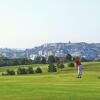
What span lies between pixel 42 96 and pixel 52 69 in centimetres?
9607

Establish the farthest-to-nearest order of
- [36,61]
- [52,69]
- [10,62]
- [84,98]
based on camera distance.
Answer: [36,61] → [10,62] → [52,69] → [84,98]

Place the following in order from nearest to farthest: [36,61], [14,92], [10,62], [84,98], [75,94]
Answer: [84,98], [75,94], [14,92], [10,62], [36,61]

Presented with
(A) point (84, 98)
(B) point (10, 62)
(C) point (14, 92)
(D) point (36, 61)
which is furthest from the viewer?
(D) point (36, 61)

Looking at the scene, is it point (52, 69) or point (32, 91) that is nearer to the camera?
point (32, 91)

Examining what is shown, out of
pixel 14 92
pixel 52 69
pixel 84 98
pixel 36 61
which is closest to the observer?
pixel 84 98

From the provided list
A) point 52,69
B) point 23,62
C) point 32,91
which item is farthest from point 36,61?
point 32,91

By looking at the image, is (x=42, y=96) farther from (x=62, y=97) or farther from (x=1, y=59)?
(x=1, y=59)

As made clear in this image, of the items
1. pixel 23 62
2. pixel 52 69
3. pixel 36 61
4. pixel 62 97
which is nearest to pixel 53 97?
pixel 62 97

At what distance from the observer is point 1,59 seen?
7234 inches

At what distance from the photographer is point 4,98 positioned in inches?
942

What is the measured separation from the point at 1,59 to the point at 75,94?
161m

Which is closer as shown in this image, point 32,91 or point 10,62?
point 32,91

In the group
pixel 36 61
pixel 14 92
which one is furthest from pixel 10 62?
pixel 14 92

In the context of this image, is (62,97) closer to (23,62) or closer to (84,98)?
(84,98)
